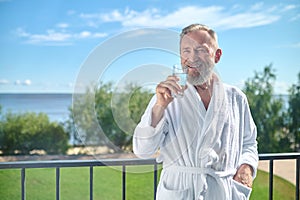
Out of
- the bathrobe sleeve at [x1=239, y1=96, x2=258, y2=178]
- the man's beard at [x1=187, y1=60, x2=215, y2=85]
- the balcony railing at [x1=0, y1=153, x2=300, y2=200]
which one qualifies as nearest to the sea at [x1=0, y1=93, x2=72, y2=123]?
the balcony railing at [x1=0, y1=153, x2=300, y2=200]

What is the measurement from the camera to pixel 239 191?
1.16m

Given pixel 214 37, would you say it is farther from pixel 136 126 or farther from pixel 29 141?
pixel 29 141

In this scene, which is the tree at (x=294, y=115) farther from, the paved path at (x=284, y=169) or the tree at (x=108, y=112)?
the tree at (x=108, y=112)

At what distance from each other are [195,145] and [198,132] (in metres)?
0.03

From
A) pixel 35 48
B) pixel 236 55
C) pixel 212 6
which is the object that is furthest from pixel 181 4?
pixel 35 48

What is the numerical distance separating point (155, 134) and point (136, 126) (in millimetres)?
48

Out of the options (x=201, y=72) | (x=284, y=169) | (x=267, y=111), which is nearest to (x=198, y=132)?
(x=201, y=72)

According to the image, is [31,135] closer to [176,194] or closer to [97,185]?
[97,185]

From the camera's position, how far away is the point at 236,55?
5293 millimetres

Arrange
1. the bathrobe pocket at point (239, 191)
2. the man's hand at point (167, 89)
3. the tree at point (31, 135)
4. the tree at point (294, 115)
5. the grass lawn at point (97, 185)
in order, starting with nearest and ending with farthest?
the man's hand at point (167, 89)
the bathrobe pocket at point (239, 191)
the grass lawn at point (97, 185)
the tree at point (31, 135)
the tree at point (294, 115)

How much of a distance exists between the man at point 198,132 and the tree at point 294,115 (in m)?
5.11

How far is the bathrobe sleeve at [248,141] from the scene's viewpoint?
1.18 meters

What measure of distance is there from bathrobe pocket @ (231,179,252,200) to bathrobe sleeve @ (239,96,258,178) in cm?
6

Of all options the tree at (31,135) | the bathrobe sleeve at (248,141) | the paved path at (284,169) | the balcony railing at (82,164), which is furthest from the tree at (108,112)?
the paved path at (284,169)
